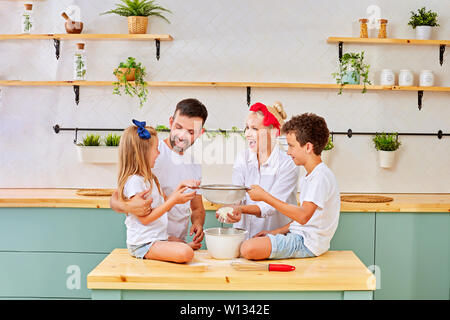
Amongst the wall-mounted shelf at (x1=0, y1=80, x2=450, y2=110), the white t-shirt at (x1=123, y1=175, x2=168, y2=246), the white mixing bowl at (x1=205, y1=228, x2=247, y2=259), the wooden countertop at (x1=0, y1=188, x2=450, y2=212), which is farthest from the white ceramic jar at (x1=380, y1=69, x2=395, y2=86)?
the white t-shirt at (x1=123, y1=175, x2=168, y2=246)

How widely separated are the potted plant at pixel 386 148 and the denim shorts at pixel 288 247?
5.39 ft

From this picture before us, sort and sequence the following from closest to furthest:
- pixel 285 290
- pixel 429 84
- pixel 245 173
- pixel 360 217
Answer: pixel 285 290 < pixel 245 173 < pixel 360 217 < pixel 429 84

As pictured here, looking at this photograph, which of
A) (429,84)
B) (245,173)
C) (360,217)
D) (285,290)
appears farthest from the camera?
(429,84)

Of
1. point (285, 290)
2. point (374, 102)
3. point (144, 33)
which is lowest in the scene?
point (285, 290)

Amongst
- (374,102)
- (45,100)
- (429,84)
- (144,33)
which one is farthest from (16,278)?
(429,84)

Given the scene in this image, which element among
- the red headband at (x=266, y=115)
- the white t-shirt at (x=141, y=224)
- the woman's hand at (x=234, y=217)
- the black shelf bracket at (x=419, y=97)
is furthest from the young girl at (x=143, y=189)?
the black shelf bracket at (x=419, y=97)

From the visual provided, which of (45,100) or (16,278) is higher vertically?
(45,100)

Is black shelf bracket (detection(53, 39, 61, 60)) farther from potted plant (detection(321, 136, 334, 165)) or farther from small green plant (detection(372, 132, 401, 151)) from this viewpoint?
small green plant (detection(372, 132, 401, 151))

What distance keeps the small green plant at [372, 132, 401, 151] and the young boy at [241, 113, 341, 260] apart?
1.50 m

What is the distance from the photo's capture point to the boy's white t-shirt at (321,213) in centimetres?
204

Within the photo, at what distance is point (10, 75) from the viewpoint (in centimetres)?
363

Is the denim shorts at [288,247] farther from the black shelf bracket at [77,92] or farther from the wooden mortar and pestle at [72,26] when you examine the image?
the wooden mortar and pestle at [72,26]

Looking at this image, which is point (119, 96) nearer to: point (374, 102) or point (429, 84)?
point (374, 102)

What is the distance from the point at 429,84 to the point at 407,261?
1234 mm
